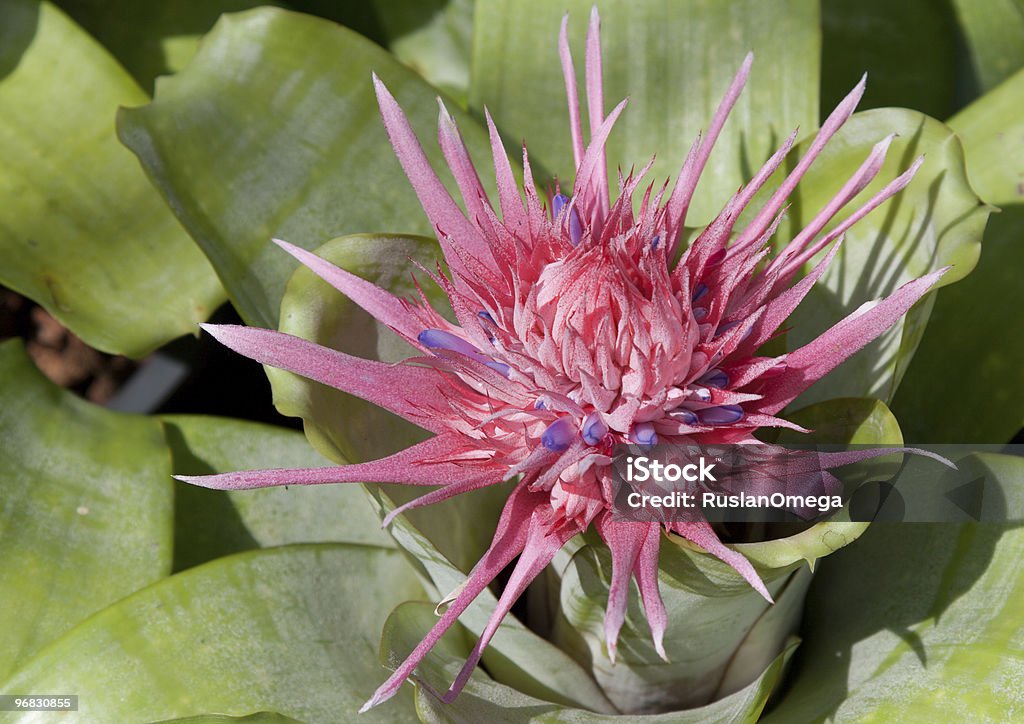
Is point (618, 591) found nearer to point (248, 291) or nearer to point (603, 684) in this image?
point (603, 684)

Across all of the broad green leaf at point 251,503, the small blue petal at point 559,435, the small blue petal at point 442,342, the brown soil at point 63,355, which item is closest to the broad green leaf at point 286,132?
the broad green leaf at point 251,503

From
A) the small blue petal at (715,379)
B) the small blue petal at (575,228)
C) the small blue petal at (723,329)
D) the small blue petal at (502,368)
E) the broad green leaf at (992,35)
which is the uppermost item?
the small blue petal at (575,228)

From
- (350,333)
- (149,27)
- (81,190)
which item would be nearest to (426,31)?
(149,27)

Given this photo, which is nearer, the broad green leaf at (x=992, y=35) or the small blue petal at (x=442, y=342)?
the small blue petal at (x=442, y=342)

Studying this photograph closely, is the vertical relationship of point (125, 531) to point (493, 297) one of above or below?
below

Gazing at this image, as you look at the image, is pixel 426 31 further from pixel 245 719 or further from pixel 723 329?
pixel 245 719

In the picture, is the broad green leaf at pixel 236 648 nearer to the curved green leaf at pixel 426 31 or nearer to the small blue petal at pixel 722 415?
the small blue petal at pixel 722 415

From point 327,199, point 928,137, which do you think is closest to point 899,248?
point 928,137
